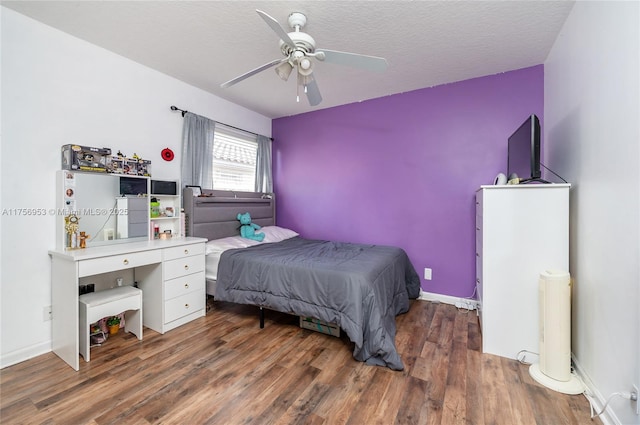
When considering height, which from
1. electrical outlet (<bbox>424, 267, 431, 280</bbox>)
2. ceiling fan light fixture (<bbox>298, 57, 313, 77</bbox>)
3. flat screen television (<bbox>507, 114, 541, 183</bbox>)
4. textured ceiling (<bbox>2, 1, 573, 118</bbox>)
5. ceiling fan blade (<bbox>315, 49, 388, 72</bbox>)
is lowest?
electrical outlet (<bbox>424, 267, 431, 280</bbox>)

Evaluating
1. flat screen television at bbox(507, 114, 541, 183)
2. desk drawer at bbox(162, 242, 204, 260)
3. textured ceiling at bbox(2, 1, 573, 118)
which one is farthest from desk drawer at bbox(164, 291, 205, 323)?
flat screen television at bbox(507, 114, 541, 183)

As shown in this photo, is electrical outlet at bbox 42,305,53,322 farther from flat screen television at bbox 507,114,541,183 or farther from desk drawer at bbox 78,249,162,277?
flat screen television at bbox 507,114,541,183

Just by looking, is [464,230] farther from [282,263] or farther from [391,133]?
[282,263]

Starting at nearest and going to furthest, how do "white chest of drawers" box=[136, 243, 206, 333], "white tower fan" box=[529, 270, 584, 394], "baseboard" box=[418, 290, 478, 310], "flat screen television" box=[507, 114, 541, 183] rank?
"white tower fan" box=[529, 270, 584, 394]
"flat screen television" box=[507, 114, 541, 183]
"white chest of drawers" box=[136, 243, 206, 333]
"baseboard" box=[418, 290, 478, 310]

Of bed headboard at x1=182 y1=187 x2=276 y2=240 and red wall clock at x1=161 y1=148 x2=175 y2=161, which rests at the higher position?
red wall clock at x1=161 y1=148 x2=175 y2=161

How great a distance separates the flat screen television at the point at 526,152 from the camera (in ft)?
6.91

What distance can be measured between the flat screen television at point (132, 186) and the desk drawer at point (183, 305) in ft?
3.76

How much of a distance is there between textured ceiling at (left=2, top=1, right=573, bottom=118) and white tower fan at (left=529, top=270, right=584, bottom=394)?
200 cm

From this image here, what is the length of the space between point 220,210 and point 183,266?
3.50ft

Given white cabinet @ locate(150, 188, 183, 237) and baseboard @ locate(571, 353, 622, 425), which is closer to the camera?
baseboard @ locate(571, 353, 622, 425)

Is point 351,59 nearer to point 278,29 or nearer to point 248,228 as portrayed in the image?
point 278,29

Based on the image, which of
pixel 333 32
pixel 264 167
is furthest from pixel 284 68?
pixel 264 167

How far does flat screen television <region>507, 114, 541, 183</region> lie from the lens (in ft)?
6.91

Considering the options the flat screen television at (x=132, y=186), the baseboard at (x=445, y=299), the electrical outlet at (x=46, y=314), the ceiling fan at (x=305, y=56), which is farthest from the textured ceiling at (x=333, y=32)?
the baseboard at (x=445, y=299)
